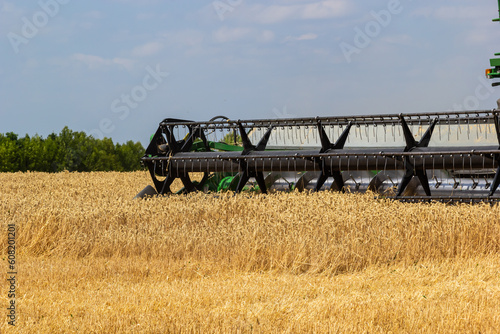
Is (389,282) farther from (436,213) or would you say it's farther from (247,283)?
(436,213)

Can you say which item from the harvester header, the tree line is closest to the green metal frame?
the harvester header

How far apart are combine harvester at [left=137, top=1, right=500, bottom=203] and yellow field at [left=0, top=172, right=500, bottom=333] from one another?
78cm

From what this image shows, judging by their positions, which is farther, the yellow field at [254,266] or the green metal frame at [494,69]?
the green metal frame at [494,69]

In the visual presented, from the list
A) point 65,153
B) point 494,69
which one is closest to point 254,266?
point 494,69

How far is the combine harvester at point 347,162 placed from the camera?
7883 mm

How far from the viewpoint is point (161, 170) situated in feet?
31.3

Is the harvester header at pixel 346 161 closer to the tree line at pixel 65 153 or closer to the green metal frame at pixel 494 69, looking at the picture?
the green metal frame at pixel 494 69

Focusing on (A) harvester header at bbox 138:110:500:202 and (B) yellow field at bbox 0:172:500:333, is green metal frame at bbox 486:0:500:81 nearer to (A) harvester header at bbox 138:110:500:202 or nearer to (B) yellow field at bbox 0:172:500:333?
(A) harvester header at bbox 138:110:500:202

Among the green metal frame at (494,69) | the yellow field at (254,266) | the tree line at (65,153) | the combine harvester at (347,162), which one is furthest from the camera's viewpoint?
the tree line at (65,153)

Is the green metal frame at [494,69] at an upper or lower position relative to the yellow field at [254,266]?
upper

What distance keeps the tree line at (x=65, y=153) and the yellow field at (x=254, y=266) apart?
112 ft

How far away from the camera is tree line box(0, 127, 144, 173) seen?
40188mm

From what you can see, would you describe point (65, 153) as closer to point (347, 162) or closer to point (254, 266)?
point (347, 162)

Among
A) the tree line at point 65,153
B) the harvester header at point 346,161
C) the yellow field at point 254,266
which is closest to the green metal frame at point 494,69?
the harvester header at point 346,161
